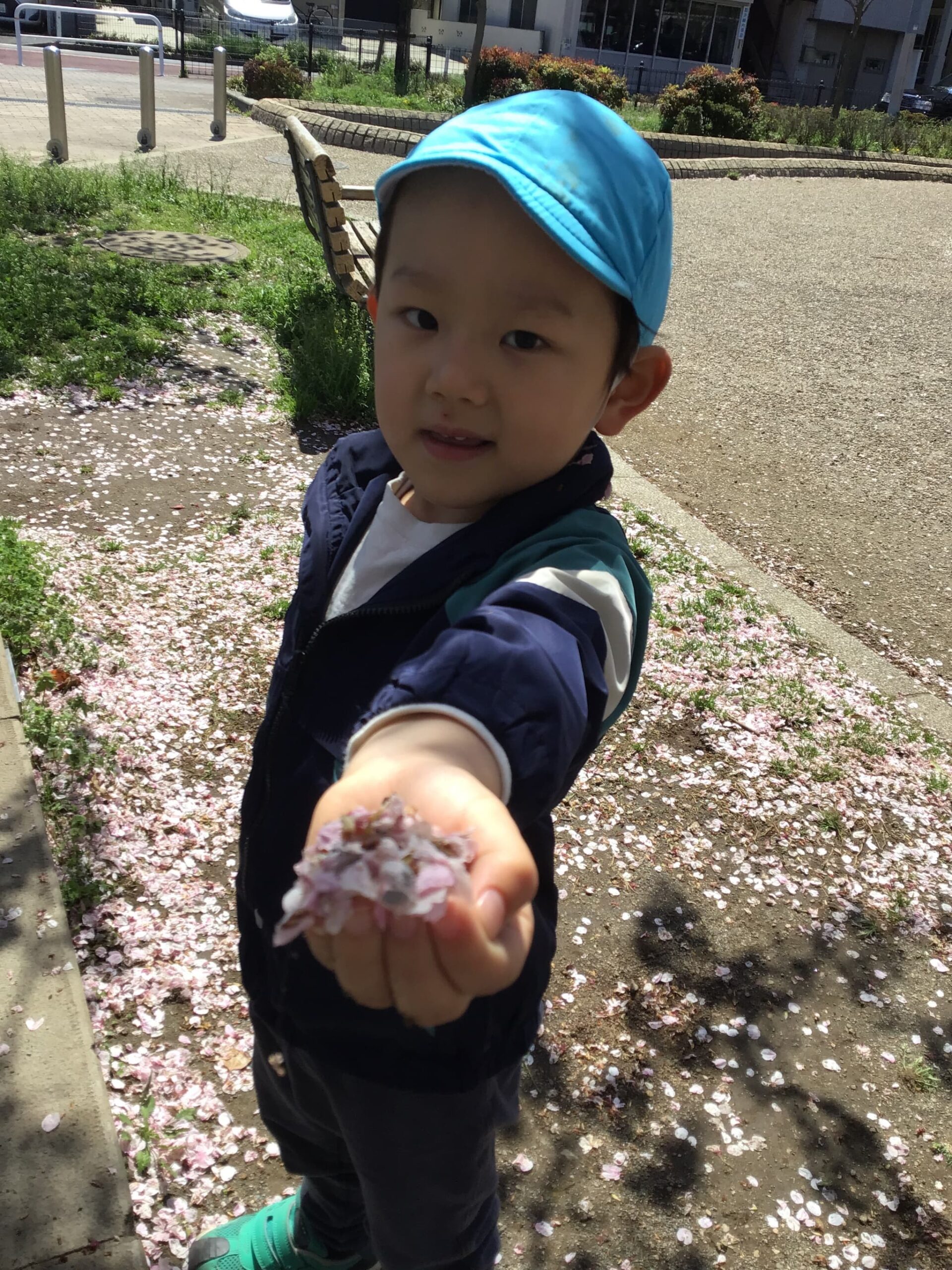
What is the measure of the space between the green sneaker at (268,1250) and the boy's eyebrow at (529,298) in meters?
1.67

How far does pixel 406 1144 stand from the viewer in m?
1.42

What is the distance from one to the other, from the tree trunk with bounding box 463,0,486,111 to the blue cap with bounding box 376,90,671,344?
19.2 meters

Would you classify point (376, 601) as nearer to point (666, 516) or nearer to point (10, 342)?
point (666, 516)

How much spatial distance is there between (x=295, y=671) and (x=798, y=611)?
402 cm

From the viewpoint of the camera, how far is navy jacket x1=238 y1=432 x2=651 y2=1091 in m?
1.03

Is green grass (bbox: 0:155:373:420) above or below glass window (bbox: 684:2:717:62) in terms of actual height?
below

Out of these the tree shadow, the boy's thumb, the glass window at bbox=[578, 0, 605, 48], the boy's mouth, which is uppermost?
the glass window at bbox=[578, 0, 605, 48]

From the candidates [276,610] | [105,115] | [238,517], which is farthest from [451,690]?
[105,115]

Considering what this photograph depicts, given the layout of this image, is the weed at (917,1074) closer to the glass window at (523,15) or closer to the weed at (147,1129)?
the weed at (147,1129)

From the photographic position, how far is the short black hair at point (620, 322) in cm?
133

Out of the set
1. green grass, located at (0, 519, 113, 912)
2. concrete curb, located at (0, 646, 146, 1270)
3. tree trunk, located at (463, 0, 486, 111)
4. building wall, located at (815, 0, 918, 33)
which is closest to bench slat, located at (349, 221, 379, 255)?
green grass, located at (0, 519, 113, 912)

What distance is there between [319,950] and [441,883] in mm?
140

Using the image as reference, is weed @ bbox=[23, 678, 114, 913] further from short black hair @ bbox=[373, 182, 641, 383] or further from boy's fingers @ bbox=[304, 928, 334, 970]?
boy's fingers @ bbox=[304, 928, 334, 970]

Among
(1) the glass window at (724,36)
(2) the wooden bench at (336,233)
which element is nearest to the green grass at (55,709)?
(2) the wooden bench at (336,233)
